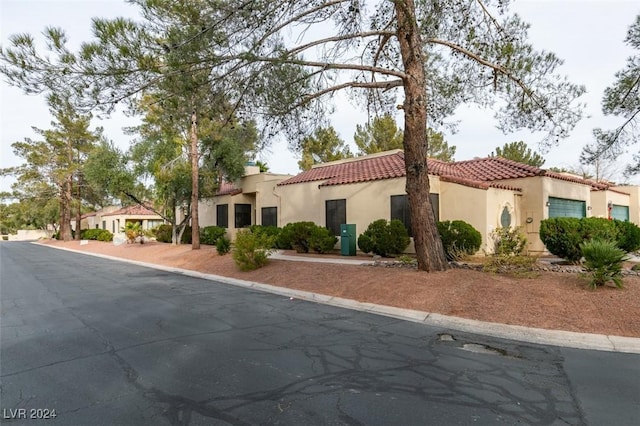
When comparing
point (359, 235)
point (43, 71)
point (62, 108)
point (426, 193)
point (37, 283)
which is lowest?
point (37, 283)

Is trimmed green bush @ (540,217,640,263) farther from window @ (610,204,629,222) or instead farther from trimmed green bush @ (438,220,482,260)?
window @ (610,204,629,222)

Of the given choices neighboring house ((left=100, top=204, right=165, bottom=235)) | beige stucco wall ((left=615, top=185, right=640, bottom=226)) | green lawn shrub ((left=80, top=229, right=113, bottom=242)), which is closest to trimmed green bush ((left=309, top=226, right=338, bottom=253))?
beige stucco wall ((left=615, top=185, right=640, bottom=226))

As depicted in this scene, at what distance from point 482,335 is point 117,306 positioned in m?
8.32

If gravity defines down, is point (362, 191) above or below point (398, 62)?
below

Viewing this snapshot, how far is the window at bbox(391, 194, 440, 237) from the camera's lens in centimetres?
1662

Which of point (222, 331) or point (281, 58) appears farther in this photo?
point (281, 58)

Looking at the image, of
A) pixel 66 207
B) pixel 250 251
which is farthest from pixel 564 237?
pixel 66 207

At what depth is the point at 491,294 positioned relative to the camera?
345 inches

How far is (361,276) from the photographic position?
1175 centimetres

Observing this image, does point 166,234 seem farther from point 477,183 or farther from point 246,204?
point 477,183

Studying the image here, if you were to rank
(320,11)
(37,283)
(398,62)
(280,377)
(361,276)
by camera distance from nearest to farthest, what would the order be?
(280,377) → (320,11) → (361,276) → (398,62) → (37,283)

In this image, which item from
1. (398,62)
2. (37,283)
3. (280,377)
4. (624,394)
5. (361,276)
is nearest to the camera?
(624,394)

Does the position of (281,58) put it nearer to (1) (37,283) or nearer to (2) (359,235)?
(2) (359,235)

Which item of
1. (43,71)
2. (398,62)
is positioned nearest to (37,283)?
(43,71)
